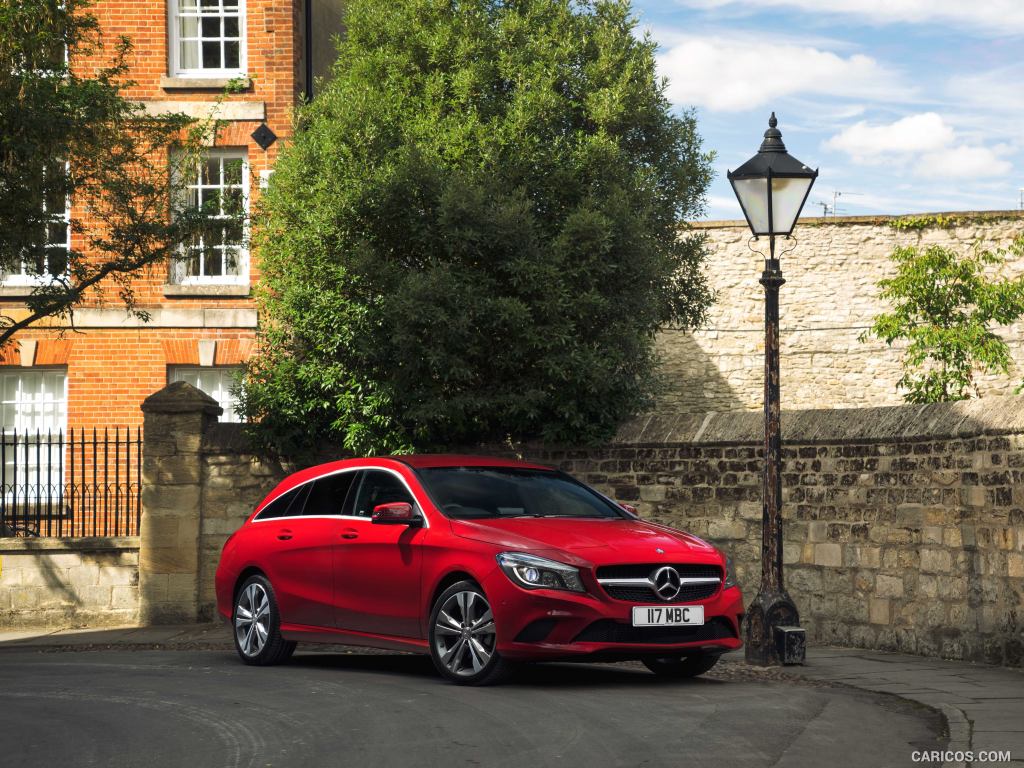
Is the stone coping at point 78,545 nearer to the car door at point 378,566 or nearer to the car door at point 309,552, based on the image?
the car door at point 309,552

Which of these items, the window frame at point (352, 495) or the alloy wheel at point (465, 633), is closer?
the alloy wheel at point (465, 633)

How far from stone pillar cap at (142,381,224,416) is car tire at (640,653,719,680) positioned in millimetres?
7620

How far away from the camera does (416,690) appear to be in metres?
9.39

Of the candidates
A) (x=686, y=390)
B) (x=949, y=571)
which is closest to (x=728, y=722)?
(x=949, y=571)

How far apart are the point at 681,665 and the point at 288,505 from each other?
140 inches

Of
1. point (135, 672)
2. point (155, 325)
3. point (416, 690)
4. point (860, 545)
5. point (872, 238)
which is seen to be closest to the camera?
point (416, 690)

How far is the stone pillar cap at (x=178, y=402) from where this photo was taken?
16344 mm

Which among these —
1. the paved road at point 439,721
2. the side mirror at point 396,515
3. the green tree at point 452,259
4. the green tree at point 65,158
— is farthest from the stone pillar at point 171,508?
Answer: the side mirror at point 396,515

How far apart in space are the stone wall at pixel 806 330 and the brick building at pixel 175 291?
976cm

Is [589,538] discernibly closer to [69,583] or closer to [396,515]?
[396,515]

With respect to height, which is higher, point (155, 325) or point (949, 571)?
point (155, 325)

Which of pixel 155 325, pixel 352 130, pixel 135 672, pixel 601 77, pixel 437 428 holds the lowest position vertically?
pixel 135 672

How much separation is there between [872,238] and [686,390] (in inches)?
191

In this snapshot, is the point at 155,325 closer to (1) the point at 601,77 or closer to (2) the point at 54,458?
(2) the point at 54,458
